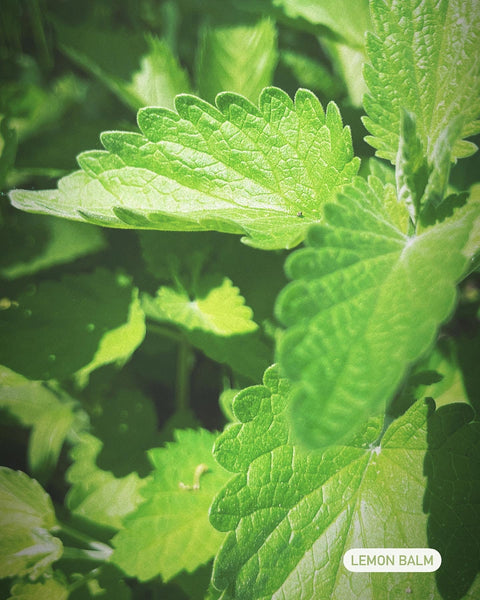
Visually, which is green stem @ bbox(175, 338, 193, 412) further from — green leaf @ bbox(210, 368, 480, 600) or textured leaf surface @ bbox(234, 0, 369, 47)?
textured leaf surface @ bbox(234, 0, 369, 47)

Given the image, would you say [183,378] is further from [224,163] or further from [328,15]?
[328,15]

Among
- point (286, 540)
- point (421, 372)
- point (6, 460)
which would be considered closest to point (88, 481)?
point (6, 460)

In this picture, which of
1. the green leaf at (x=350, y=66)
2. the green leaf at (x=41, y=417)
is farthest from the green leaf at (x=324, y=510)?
the green leaf at (x=350, y=66)

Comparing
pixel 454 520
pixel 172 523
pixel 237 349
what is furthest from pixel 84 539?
pixel 454 520

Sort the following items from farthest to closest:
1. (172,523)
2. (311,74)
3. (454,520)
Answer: (311,74)
(172,523)
(454,520)

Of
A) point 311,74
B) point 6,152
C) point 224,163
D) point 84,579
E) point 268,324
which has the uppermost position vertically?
point 311,74

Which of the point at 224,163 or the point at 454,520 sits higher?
the point at 224,163

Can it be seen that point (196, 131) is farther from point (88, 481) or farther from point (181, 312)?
point (88, 481)
